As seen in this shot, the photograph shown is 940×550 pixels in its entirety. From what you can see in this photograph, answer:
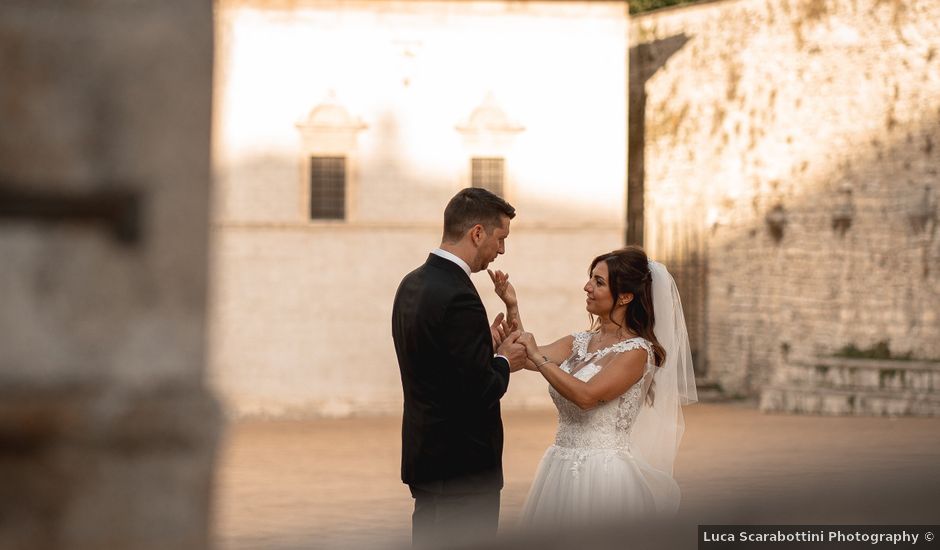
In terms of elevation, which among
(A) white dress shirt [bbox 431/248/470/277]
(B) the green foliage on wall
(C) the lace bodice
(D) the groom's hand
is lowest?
(C) the lace bodice

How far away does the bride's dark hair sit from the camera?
6363 millimetres

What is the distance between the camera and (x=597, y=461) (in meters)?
6.44

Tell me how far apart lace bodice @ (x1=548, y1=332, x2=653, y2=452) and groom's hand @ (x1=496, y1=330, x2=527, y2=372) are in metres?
0.66

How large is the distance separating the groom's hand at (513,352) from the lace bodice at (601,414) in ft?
2.16

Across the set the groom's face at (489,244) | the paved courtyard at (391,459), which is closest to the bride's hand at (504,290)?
the groom's face at (489,244)

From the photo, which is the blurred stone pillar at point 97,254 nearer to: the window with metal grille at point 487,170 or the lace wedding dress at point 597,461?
the lace wedding dress at point 597,461

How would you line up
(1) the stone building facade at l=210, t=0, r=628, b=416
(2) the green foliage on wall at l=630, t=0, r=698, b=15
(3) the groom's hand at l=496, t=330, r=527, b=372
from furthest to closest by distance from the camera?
(2) the green foliage on wall at l=630, t=0, r=698, b=15, (1) the stone building facade at l=210, t=0, r=628, b=416, (3) the groom's hand at l=496, t=330, r=527, b=372

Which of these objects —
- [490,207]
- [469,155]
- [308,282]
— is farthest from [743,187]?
[490,207]

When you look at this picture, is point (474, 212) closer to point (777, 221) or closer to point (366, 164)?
point (366, 164)

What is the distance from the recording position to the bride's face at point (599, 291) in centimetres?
637

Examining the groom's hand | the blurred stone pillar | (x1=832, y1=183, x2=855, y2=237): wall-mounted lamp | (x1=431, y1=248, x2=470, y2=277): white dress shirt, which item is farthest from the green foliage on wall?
the blurred stone pillar

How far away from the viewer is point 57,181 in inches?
40.8

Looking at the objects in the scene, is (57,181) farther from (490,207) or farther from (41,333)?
(490,207)

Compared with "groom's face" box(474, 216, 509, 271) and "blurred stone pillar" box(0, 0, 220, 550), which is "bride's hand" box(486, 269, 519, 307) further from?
"blurred stone pillar" box(0, 0, 220, 550)
